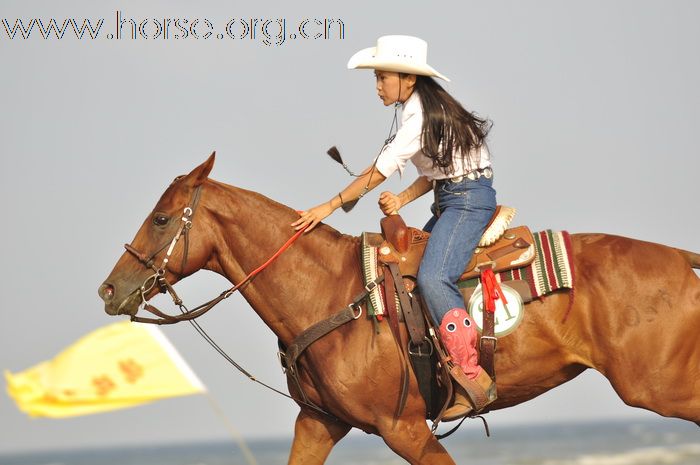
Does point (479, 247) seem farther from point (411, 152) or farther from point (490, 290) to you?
point (411, 152)

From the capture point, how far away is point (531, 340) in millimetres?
6883

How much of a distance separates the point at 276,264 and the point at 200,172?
807mm

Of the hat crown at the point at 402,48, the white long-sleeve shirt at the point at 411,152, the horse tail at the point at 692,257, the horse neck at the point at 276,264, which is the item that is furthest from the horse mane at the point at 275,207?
the horse tail at the point at 692,257

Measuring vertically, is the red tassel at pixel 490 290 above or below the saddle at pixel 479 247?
below

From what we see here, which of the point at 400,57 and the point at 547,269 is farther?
the point at 400,57

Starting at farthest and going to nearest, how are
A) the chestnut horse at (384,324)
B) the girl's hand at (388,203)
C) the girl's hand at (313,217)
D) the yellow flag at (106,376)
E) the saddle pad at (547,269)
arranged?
1. the girl's hand at (388,203)
2. the girl's hand at (313,217)
3. the saddle pad at (547,269)
4. the chestnut horse at (384,324)
5. the yellow flag at (106,376)

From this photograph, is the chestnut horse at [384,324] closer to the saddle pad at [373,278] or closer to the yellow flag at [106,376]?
the saddle pad at [373,278]

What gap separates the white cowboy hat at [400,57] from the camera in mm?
7020

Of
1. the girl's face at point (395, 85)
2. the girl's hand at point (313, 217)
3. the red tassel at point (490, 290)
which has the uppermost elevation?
the girl's face at point (395, 85)

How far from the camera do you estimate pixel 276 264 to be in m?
7.15

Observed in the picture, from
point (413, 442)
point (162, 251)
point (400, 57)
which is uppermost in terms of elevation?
point (400, 57)

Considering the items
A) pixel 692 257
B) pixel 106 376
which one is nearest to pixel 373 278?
pixel 106 376

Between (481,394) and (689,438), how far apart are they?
38.0 m

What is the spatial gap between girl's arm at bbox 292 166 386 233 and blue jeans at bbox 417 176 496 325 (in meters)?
0.50
